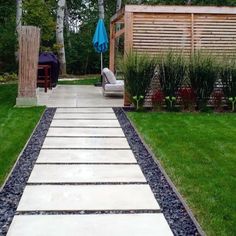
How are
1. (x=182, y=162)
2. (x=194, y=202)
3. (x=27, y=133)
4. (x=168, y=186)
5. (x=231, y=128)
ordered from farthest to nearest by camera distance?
(x=231, y=128), (x=27, y=133), (x=182, y=162), (x=168, y=186), (x=194, y=202)

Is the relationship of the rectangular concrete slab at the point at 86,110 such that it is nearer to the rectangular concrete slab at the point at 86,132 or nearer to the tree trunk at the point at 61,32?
the rectangular concrete slab at the point at 86,132

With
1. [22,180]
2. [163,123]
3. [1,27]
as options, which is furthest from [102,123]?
[1,27]

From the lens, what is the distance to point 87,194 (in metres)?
4.03

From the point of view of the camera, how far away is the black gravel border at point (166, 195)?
11.0 ft

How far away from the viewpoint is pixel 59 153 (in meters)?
5.57

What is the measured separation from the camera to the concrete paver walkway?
3.30 m

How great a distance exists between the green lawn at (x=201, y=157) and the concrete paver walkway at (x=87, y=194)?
0.36 metres

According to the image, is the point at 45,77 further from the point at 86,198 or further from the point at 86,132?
the point at 86,198

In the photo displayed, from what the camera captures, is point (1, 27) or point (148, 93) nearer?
point (148, 93)

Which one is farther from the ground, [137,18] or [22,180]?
[137,18]

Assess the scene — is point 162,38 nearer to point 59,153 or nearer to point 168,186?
point 59,153

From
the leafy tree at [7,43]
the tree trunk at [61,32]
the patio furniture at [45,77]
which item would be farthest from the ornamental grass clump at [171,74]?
the leafy tree at [7,43]

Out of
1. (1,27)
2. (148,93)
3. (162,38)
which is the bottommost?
(148,93)

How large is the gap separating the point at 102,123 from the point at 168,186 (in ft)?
11.9
